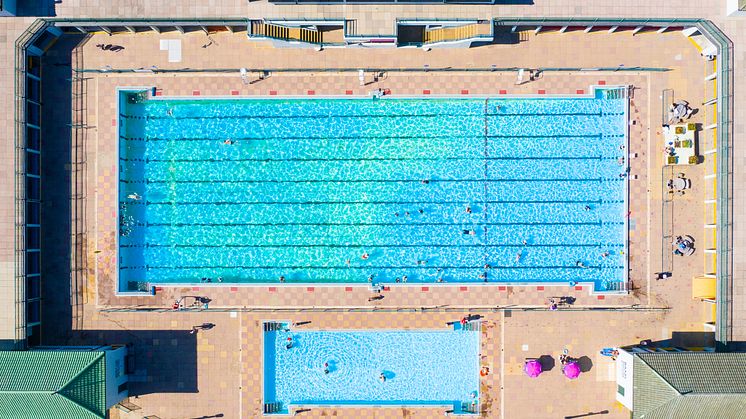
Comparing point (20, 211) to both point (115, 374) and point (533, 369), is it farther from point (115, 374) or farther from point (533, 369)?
point (533, 369)

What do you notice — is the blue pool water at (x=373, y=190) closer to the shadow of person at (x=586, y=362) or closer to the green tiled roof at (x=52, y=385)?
the shadow of person at (x=586, y=362)

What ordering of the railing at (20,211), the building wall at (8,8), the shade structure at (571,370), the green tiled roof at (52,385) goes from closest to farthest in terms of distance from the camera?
the green tiled roof at (52,385) < the building wall at (8,8) < the railing at (20,211) < the shade structure at (571,370)

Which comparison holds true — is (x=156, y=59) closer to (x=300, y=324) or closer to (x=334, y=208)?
(x=334, y=208)

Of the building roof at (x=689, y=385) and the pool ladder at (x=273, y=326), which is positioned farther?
the pool ladder at (x=273, y=326)

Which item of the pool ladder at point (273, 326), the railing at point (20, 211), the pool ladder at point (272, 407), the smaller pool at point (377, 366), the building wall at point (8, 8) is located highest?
the building wall at point (8, 8)

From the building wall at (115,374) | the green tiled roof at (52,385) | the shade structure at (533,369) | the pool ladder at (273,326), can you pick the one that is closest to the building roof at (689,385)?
the shade structure at (533,369)

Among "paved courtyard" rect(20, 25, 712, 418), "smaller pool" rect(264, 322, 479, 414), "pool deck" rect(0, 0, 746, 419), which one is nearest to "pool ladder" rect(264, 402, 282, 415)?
"smaller pool" rect(264, 322, 479, 414)
